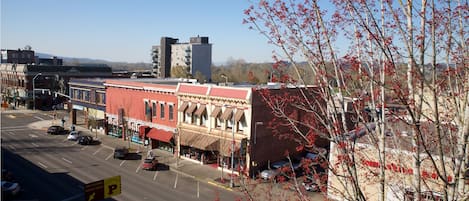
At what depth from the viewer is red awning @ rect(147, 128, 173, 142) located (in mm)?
37825

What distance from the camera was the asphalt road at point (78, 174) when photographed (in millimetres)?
26344

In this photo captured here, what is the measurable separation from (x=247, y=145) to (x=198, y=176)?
198 inches

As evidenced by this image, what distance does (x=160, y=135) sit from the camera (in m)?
38.7

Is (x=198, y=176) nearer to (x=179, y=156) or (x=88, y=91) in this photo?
(x=179, y=156)

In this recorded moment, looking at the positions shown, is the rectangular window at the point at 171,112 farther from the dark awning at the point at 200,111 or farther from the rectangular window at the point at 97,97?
the rectangular window at the point at 97,97

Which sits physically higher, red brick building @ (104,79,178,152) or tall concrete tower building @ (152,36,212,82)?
tall concrete tower building @ (152,36,212,82)

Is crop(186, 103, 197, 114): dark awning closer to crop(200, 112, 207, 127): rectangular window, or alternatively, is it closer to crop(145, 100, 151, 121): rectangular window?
crop(200, 112, 207, 127): rectangular window

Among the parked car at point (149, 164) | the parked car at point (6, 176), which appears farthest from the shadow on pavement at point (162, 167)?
the parked car at point (6, 176)

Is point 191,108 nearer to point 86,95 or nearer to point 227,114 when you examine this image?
point 227,114

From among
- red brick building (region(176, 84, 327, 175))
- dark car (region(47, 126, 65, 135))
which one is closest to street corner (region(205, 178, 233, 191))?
red brick building (region(176, 84, 327, 175))

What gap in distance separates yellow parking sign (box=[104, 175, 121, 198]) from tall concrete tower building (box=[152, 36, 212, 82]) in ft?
310

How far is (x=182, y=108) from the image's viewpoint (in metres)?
35.9

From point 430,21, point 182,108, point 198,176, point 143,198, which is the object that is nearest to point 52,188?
point 143,198

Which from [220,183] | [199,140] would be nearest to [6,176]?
[199,140]
